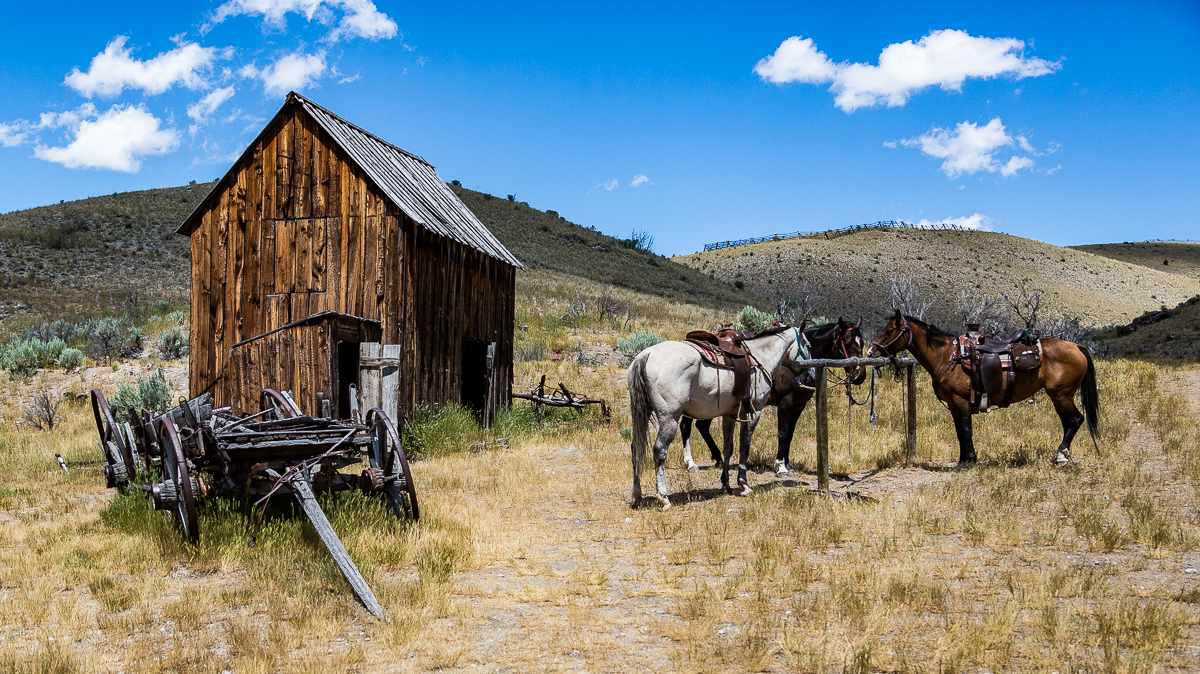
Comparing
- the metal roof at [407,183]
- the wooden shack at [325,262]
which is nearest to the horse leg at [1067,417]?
the wooden shack at [325,262]

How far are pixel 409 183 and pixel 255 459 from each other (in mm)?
9535

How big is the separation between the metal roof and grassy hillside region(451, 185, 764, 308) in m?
27.5

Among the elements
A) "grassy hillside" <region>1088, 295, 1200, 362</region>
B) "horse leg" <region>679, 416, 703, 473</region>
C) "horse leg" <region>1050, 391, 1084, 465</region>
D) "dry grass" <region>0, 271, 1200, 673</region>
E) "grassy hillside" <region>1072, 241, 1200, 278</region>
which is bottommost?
"dry grass" <region>0, 271, 1200, 673</region>

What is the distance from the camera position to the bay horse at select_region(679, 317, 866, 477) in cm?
1092

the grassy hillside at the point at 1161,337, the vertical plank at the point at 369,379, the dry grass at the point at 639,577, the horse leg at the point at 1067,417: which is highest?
the grassy hillside at the point at 1161,337

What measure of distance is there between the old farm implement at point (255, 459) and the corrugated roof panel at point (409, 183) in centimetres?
584

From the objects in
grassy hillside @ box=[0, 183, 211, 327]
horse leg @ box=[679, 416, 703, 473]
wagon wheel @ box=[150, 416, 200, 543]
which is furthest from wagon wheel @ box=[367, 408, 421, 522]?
grassy hillside @ box=[0, 183, 211, 327]

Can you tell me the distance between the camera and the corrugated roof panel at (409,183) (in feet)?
42.7

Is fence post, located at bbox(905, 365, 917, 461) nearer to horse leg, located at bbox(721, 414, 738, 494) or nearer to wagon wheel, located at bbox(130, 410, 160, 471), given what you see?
horse leg, located at bbox(721, 414, 738, 494)

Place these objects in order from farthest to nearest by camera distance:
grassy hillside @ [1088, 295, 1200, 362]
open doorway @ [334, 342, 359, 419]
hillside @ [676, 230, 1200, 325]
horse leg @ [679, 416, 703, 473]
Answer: hillside @ [676, 230, 1200, 325] → grassy hillside @ [1088, 295, 1200, 362] → open doorway @ [334, 342, 359, 419] → horse leg @ [679, 416, 703, 473]

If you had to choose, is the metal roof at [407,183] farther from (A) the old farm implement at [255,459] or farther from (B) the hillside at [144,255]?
(B) the hillside at [144,255]

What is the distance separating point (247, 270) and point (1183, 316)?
33.6m

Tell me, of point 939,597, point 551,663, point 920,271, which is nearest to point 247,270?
point 551,663

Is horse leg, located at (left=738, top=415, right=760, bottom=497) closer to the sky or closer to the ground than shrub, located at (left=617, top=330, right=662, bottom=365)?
closer to the ground
